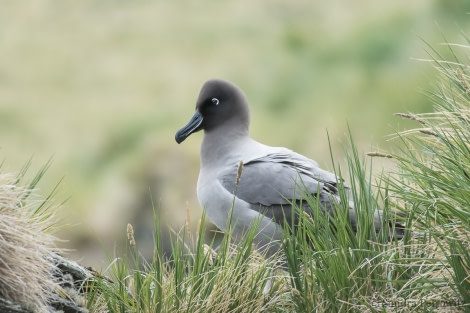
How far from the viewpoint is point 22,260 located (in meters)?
3.14

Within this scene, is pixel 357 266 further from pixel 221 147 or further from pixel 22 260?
pixel 221 147

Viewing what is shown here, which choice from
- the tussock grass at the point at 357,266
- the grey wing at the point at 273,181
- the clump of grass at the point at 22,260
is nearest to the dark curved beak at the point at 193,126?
the grey wing at the point at 273,181

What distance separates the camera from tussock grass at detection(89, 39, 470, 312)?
10.5ft

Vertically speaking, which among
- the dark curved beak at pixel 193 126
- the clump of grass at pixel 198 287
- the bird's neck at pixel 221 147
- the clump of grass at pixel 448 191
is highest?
the dark curved beak at pixel 193 126

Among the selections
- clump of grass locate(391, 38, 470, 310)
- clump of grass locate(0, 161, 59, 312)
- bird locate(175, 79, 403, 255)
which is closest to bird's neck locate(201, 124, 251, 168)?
bird locate(175, 79, 403, 255)

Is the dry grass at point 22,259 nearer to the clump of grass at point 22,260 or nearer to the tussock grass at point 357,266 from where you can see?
the clump of grass at point 22,260

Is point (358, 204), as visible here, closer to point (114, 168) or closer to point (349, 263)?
point (349, 263)

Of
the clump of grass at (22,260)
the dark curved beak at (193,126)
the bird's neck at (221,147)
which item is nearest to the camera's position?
the clump of grass at (22,260)

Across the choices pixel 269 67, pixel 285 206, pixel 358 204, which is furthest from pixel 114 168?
pixel 358 204

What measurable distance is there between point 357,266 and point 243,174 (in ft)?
4.51

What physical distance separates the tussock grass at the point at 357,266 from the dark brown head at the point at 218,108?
169cm

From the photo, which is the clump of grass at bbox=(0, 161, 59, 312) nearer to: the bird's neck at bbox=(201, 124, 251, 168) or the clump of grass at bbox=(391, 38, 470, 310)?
the clump of grass at bbox=(391, 38, 470, 310)

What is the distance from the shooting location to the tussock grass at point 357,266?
10.5ft

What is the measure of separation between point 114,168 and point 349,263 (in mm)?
12356
